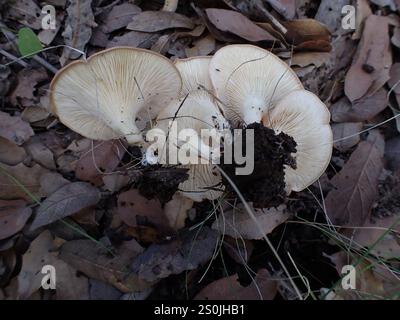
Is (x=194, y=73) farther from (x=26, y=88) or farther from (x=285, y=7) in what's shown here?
(x=26, y=88)

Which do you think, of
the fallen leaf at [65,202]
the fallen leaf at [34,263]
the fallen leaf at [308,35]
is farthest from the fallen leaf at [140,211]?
the fallen leaf at [308,35]

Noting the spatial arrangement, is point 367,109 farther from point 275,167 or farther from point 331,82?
point 275,167

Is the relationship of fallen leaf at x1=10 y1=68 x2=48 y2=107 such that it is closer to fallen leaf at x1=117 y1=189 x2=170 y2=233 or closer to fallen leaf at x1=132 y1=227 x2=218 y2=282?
fallen leaf at x1=117 y1=189 x2=170 y2=233

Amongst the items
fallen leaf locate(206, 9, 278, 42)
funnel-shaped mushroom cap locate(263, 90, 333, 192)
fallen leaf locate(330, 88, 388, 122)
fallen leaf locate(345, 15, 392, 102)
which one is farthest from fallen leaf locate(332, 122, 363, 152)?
fallen leaf locate(206, 9, 278, 42)

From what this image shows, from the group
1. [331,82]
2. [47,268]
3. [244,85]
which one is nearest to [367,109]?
[331,82]

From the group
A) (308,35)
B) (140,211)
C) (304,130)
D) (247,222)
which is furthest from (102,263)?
(308,35)

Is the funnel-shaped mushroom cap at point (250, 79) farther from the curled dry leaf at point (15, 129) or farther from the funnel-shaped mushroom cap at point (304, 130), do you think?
the curled dry leaf at point (15, 129)
